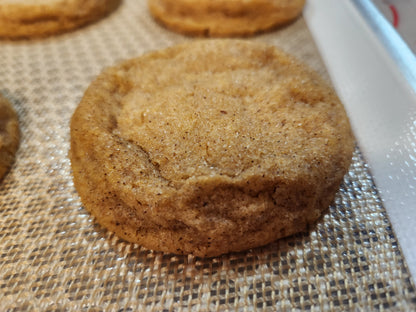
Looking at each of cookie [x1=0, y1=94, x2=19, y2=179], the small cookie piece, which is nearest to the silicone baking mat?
cookie [x1=0, y1=94, x2=19, y2=179]

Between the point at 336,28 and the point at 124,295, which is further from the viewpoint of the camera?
the point at 336,28

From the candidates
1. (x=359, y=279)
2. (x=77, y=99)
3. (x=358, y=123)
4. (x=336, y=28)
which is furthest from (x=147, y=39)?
(x=359, y=279)

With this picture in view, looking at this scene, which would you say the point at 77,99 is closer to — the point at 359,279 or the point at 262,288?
the point at 262,288

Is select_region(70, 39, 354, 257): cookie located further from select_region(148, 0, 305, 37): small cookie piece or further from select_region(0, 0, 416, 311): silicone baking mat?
select_region(148, 0, 305, 37): small cookie piece

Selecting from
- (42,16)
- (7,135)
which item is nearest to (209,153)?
(7,135)

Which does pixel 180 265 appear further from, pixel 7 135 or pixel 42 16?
pixel 42 16

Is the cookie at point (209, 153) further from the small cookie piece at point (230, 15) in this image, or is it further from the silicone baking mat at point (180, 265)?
the small cookie piece at point (230, 15)

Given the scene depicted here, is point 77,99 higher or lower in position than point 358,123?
lower
